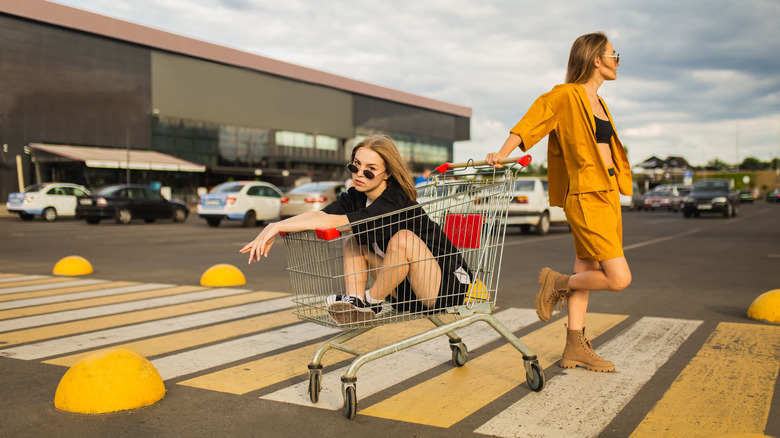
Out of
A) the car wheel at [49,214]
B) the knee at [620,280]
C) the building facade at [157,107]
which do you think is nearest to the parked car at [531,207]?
the knee at [620,280]

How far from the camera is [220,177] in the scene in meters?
53.0

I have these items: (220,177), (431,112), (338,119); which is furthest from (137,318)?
(431,112)

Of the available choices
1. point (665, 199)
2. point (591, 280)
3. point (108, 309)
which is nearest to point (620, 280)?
point (591, 280)

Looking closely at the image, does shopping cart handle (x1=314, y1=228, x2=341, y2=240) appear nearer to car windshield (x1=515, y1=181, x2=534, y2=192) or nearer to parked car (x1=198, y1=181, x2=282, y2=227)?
car windshield (x1=515, y1=181, x2=534, y2=192)

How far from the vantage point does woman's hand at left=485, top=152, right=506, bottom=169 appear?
3.53m

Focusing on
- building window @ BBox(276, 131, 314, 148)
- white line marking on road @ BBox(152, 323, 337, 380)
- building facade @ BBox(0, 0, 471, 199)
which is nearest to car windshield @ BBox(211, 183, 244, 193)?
white line marking on road @ BBox(152, 323, 337, 380)

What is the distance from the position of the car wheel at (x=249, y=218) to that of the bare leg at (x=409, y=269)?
60.6 feet

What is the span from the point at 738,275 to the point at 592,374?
613cm

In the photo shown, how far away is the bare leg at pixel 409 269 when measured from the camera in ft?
10.9

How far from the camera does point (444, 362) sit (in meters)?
4.21

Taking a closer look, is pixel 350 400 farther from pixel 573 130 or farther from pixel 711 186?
pixel 711 186

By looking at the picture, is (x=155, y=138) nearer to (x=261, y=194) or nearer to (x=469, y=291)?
(x=261, y=194)

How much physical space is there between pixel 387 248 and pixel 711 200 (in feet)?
93.6

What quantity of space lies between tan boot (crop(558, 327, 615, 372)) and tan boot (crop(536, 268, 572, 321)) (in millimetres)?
202
